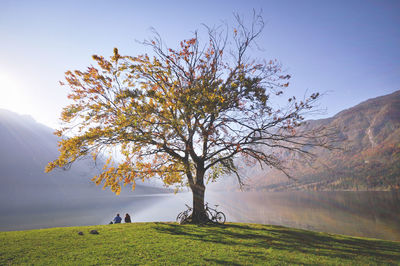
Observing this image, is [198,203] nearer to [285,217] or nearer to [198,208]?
[198,208]

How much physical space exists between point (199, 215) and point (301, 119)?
34.1ft


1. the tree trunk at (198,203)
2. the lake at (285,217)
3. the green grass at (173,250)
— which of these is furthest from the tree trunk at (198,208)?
the lake at (285,217)

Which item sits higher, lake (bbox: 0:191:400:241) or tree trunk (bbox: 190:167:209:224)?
tree trunk (bbox: 190:167:209:224)

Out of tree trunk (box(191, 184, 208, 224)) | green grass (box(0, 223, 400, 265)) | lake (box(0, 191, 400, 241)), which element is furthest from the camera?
lake (box(0, 191, 400, 241))

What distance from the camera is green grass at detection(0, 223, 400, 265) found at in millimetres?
7234

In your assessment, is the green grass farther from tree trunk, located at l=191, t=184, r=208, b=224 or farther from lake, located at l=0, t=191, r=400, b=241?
lake, located at l=0, t=191, r=400, b=241

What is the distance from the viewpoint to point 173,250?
8.30 meters

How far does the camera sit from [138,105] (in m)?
12.1

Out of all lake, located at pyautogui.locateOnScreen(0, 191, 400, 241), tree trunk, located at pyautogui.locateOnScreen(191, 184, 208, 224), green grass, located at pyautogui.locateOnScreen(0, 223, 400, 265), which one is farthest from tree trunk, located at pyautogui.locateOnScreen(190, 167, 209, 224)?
lake, located at pyautogui.locateOnScreen(0, 191, 400, 241)

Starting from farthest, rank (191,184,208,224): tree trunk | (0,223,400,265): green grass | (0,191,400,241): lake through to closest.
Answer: (0,191,400,241): lake, (191,184,208,224): tree trunk, (0,223,400,265): green grass

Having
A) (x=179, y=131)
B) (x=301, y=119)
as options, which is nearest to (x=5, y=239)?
(x=179, y=131)

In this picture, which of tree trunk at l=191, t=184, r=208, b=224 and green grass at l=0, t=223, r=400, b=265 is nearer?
green grass at l=0, t=223, r=400, b=265

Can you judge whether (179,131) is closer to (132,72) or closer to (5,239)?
(132,72)

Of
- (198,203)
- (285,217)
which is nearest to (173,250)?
(198,203)
